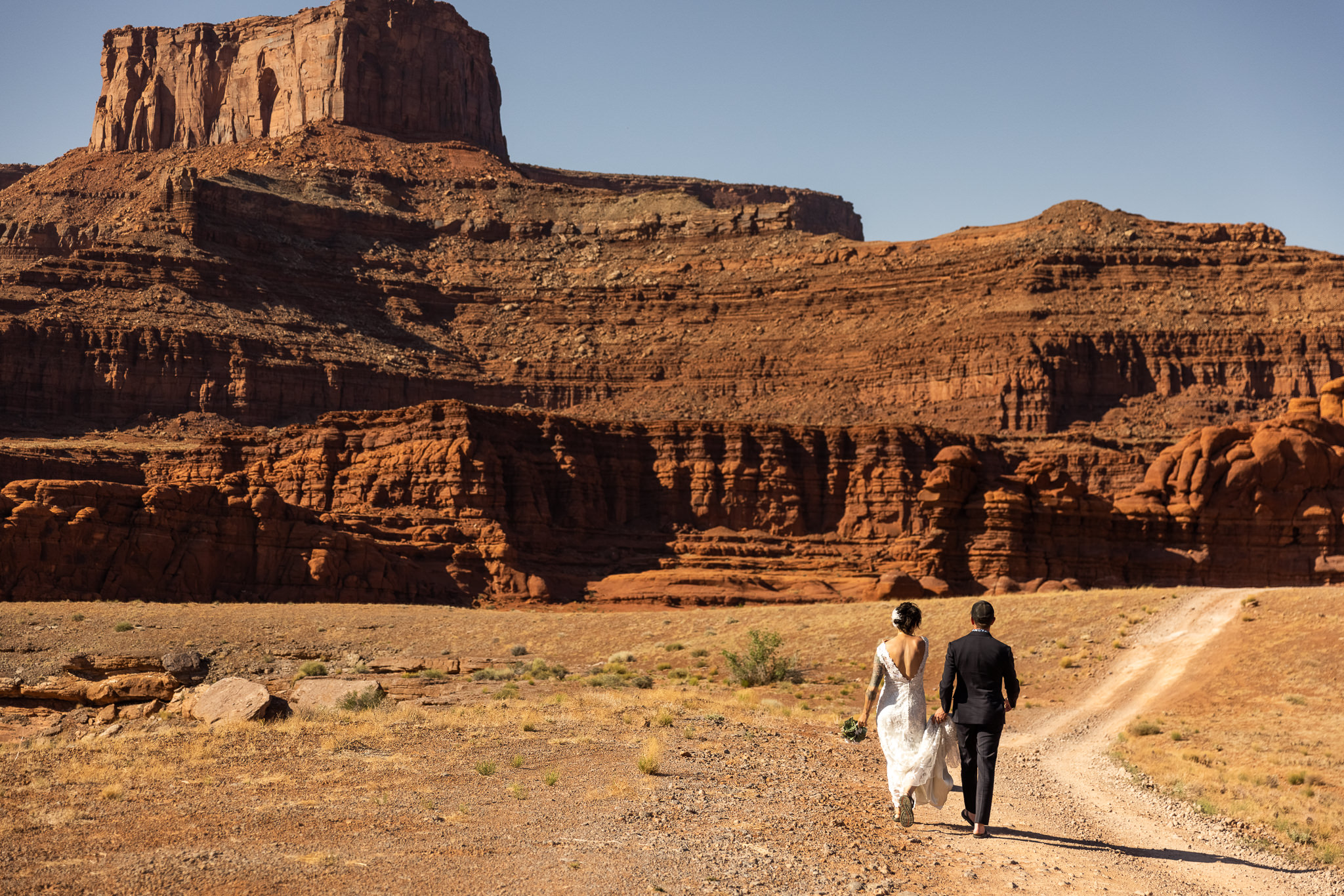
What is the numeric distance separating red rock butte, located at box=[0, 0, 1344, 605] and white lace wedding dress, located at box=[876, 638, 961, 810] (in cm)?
3329

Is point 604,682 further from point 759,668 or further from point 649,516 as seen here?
point 649,516

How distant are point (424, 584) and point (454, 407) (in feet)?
29.3

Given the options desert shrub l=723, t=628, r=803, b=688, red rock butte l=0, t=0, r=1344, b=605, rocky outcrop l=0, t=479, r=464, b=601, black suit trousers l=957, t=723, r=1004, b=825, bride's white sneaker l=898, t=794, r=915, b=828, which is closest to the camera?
black suit trousers l=957, t=723, r=1004, b=825

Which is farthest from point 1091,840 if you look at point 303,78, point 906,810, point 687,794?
point 303,78

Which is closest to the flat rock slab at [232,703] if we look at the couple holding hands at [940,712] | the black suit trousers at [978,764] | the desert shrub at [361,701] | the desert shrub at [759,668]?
the desert shrub at [361,701]

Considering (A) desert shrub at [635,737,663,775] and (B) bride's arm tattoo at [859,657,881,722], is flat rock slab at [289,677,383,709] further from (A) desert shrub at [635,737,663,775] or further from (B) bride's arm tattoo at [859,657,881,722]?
(B) bride's arm tattoo at [859,657,881,722]

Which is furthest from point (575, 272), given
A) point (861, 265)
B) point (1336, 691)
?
point (1336, 691)

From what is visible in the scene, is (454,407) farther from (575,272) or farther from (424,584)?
(575,272)

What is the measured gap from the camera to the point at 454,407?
180 ft

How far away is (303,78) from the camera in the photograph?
425ft

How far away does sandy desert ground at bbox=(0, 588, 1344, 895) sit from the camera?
1024 centimetres

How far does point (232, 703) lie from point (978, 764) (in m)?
10.9

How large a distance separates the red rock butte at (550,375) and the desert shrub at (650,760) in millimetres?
29318

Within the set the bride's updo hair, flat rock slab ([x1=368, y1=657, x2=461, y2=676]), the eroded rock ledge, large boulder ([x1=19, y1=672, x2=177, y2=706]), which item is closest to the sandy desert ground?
large boulder ([x1=19, y1=672, x2=177, y2=706])
